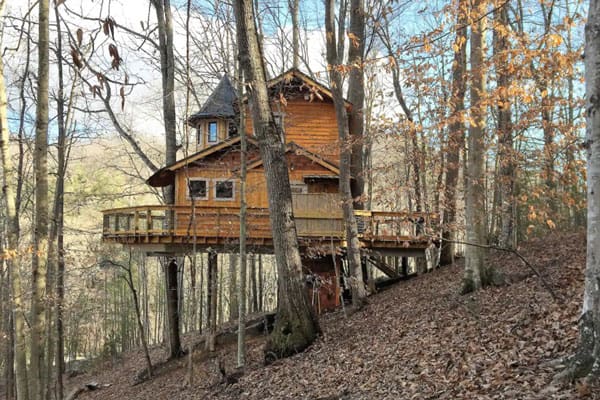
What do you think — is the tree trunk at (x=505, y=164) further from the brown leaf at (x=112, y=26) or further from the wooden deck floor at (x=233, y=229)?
the brown leaf at (x=112, y=26)

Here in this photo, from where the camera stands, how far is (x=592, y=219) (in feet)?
14.3

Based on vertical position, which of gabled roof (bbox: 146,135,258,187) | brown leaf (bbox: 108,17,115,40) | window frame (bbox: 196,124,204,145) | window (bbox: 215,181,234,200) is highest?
window frame (bbox: 196,124,204,145)

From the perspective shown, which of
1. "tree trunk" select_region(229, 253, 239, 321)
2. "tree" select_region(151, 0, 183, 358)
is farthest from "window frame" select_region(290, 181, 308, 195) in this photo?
"tree" select_region(151, 0, 183, 358)

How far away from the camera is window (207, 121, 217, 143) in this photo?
70.7 feet

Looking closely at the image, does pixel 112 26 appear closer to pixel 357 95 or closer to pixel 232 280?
pixel 357 95

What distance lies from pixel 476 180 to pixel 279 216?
421 cm

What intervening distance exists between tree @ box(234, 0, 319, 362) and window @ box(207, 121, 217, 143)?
11.6m

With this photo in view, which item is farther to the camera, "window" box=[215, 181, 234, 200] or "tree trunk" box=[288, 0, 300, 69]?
"tree trunk" box=[288, 0, 300, 69]

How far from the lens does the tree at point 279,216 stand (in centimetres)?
974

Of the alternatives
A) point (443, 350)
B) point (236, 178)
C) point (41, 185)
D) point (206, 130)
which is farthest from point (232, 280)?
point (443, 350)

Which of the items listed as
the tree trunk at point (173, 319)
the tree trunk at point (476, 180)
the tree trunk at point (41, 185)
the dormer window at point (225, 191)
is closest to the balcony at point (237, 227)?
the tree trunk at point (173, 319)

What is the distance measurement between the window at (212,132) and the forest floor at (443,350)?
35.0ft

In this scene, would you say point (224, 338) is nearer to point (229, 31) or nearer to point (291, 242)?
point (291, 242)

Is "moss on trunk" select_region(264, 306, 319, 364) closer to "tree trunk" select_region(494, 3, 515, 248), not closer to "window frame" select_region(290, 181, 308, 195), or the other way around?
"tree trunk" select_region(494, 3, 515, 248)
